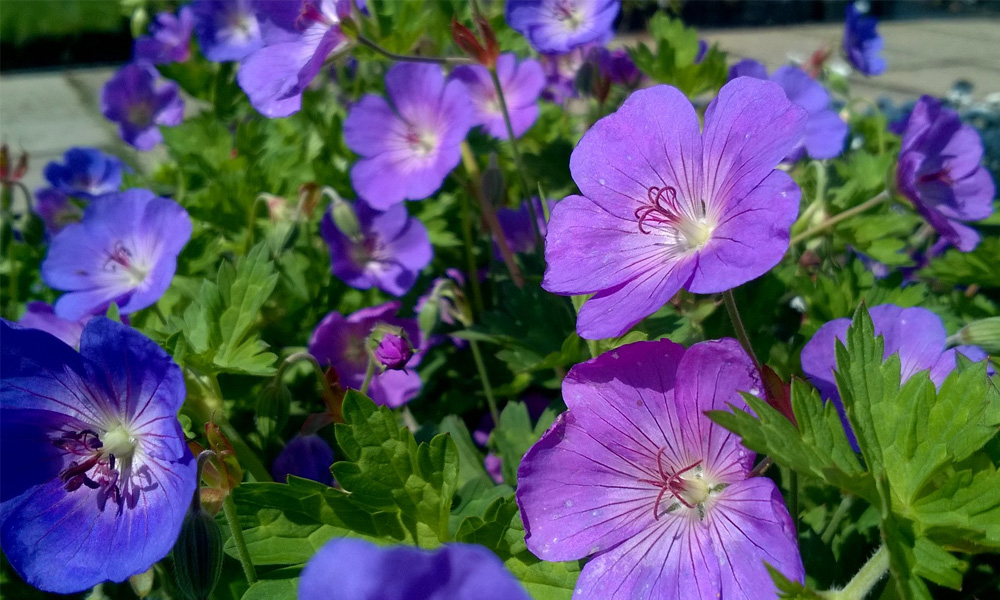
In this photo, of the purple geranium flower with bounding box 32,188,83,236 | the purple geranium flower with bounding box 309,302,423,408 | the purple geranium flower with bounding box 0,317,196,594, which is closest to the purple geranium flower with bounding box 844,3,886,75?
the purple geranium flower with bounding box 309,302,423,408

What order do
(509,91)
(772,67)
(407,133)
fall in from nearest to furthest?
1. (407,133)
2. (509,91)
3. (772,67)

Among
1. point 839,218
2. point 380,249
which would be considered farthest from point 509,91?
point 839,218

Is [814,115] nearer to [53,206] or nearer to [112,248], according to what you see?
[112,248]

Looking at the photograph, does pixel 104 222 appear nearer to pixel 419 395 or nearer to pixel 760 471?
pixel 419 395

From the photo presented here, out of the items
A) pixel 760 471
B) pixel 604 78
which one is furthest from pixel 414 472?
pixel 604 78

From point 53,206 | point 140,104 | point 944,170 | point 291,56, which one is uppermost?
point 291,56

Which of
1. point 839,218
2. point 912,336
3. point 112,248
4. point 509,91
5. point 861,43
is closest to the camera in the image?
point 912,336
